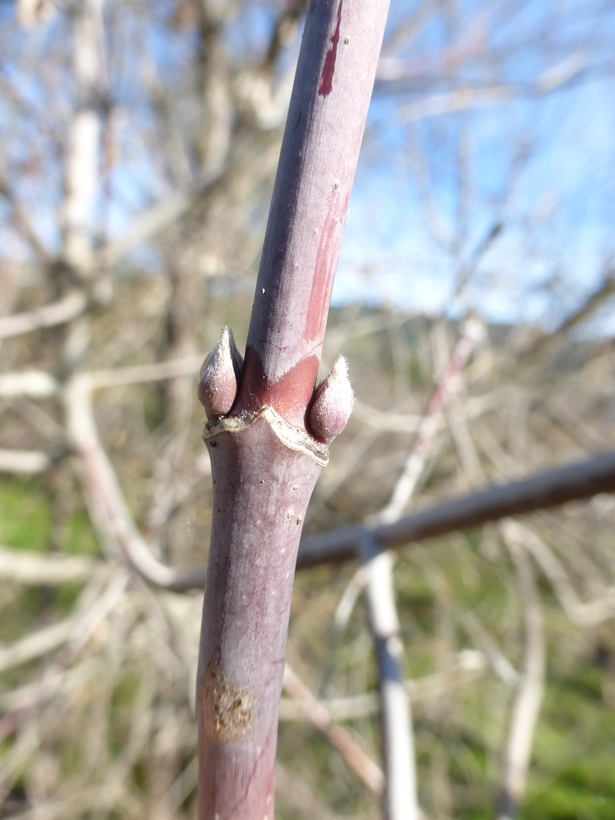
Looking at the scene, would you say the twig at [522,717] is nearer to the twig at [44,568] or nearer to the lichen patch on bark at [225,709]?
the lichen patch on bark at [225,709]

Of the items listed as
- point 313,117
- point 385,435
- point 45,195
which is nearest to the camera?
point 313,117

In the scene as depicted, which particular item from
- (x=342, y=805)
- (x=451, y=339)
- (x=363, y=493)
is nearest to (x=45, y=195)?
(x=451, y=339)

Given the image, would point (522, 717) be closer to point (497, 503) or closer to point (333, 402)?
point (497, 503)

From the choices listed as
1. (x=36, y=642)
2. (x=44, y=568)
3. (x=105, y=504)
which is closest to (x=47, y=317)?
(x=105, y=504)

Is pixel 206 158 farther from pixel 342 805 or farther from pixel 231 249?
pixel 342 805

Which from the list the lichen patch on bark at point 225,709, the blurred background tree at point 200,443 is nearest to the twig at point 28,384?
the blurred background tree at point 200,443

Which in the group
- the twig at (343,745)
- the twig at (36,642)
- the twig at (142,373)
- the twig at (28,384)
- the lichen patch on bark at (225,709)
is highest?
the twig at (142,373)

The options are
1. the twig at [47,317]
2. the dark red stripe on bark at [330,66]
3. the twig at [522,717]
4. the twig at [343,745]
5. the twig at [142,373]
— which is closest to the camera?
the dark red stripe on bark at [330,66]
